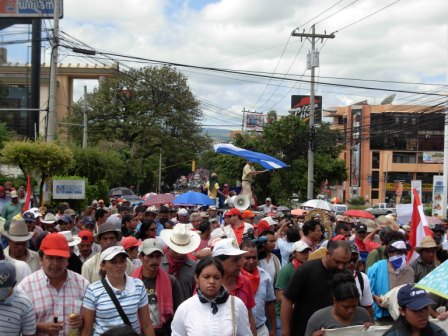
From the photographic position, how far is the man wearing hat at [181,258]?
647cm

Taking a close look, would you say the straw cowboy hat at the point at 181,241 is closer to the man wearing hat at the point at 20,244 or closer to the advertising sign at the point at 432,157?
the man wearing hat at the point at 20,244

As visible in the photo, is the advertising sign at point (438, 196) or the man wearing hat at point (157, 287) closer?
the man wearing hat at point (157, 287)

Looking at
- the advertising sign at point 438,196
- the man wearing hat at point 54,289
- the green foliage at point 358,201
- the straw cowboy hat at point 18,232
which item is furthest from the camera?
the green foliage at point 358,201

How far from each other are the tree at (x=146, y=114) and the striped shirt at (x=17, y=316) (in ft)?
156

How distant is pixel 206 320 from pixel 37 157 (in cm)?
1629

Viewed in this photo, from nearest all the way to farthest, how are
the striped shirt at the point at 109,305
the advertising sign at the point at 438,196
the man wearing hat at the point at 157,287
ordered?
the striped shirt at the point at 109,305, the man wearing hat at the point at 157,287, the advertising sign at the point at 438,196

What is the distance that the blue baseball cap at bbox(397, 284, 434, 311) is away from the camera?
4426 mm

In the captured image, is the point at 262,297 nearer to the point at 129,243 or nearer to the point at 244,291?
the point at 244,291

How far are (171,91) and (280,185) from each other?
2248cm

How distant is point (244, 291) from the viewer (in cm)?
554

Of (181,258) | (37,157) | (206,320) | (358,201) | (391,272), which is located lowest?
(358,201)

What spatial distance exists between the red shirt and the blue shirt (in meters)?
0.54

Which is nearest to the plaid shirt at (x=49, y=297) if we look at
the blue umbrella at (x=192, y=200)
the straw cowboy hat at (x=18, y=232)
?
the straw cowboy hat at (x=18, y=232)

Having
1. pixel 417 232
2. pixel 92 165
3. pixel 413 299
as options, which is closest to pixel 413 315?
pixel 413 299
